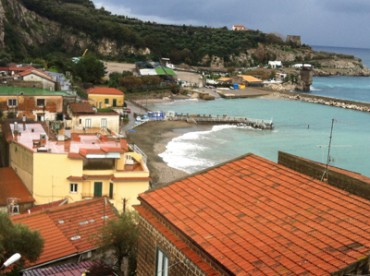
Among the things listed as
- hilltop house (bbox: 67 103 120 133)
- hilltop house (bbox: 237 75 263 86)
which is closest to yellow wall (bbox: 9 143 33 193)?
hilltop house (bbox: 67 103 120 133)

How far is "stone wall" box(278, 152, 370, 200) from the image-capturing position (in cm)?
659

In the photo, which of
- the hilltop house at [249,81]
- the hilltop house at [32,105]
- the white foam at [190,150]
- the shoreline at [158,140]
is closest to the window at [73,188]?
the shoreline at [158,140]

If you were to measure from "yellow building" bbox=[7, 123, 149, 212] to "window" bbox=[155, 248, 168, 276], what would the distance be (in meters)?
10.7

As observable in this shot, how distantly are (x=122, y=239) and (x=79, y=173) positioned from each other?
780 centimetres

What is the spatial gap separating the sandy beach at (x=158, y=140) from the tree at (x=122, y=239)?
1493 cm

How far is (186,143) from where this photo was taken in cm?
4206

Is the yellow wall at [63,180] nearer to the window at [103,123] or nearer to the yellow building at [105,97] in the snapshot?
the window at [103,123]

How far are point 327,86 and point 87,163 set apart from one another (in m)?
101

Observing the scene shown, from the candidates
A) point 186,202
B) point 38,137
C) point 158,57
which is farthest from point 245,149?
point 158,57

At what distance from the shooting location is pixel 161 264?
296 inches

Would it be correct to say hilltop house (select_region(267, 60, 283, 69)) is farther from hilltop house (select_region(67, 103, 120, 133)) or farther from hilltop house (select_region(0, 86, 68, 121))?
hilltop house (select_region(0, 86, 68, 121))

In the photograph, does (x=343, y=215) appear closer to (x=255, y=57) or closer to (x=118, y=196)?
(x=118, y=196)

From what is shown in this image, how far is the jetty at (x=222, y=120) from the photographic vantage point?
53.3 m

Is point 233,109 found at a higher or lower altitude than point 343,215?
lower
